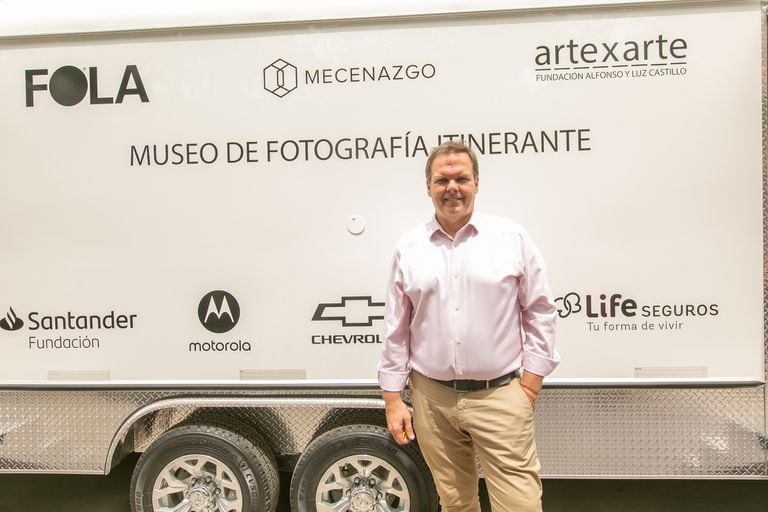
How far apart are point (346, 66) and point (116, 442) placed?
225 centimetres

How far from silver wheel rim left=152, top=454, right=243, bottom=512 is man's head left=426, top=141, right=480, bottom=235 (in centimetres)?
182

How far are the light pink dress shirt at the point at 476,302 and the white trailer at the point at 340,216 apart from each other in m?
0.53

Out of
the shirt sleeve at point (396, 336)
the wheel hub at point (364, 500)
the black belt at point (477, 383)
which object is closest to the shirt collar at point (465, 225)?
the shirt sleeve at point (396, 336)

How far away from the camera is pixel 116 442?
2932 millimetres

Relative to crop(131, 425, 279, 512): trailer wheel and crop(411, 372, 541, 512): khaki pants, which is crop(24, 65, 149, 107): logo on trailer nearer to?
crop(131, 425, 279, 512): trailer wheel

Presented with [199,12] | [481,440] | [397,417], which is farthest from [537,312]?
[199,12]

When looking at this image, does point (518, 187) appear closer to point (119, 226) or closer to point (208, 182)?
point (208, 182)

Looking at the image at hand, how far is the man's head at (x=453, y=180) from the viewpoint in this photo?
7.18 ft

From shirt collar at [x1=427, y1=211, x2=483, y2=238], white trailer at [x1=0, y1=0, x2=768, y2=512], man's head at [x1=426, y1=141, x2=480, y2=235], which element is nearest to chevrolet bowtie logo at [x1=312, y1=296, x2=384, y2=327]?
white trailer at [x1=0, y1=0, x2=768, y2=512]

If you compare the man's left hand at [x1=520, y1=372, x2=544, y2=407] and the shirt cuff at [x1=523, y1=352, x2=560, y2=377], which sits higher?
the shirt cuff at [x1=523, y1=352, x2=560, y2=377]

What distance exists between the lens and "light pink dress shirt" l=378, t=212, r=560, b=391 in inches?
85.7

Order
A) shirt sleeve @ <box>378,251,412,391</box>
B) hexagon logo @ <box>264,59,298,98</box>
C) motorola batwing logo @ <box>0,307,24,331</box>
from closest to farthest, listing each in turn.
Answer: shirt sleeve @ <box>378,251,412,391</box> → hexagon logo @ <box>264,59,298,98</box> → motorola batwing logo @ <box>0,307,24,331</box>

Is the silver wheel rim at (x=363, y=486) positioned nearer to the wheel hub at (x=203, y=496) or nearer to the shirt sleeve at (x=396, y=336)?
the wheel hub at (x=203, y=496)

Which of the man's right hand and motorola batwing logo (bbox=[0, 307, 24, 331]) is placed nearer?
the man's right hand
